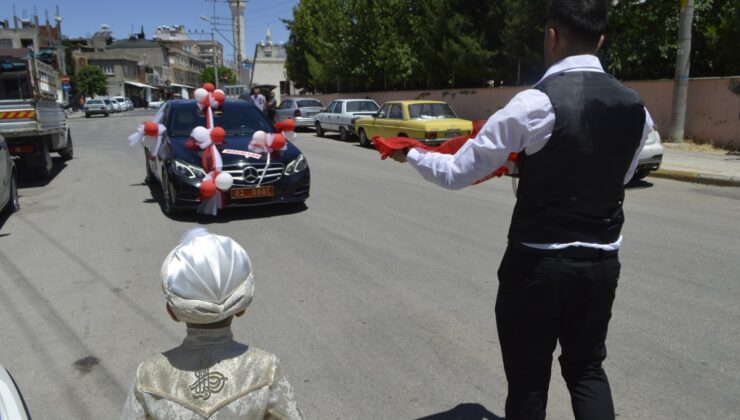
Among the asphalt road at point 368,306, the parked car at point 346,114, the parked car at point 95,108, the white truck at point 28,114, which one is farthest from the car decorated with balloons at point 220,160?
the parked car at point 95,108

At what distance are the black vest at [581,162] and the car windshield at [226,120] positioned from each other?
23.4 feet

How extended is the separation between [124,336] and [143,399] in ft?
9.20

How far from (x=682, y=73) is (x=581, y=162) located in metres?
14.8

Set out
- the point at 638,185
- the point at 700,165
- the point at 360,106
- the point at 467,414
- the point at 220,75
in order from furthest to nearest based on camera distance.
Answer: the point at 220,75
the point at 360,106
the point at 700,165
the point at 638,185
the point at 467,414

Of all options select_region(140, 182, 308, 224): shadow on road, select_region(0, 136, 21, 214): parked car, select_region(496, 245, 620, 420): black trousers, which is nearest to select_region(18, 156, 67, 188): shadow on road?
select_region(0, 136, 21, 214): parked car

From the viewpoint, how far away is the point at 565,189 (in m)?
2.10

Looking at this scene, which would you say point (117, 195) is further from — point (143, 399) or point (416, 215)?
point (143, 399)

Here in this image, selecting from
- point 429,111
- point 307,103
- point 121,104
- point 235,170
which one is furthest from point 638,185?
point 121,104

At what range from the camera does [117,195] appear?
1012cm

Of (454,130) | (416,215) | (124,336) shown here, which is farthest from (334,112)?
(124,336)

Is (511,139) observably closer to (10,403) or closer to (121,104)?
(10,403)

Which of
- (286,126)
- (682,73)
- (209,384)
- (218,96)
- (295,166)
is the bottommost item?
(295,166)

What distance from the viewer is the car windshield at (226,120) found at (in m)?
8.81

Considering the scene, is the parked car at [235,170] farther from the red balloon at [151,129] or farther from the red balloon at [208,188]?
the red balloon at [208,188]
